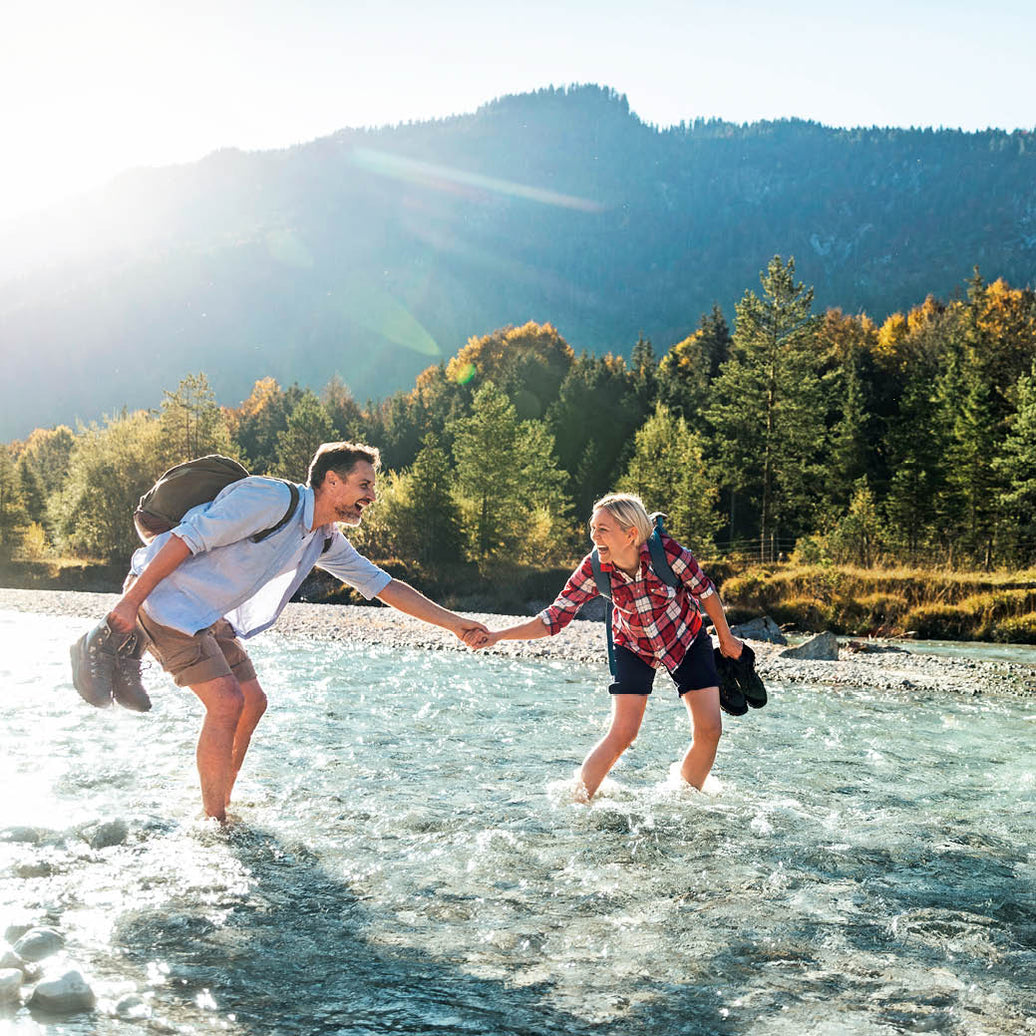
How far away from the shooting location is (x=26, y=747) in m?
9.07

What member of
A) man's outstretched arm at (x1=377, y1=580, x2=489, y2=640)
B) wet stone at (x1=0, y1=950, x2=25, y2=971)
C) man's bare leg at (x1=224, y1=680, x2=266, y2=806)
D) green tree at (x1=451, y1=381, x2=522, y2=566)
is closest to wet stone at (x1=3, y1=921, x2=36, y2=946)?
wet stone at (x1=0, y1=950, x2=25, y2=971)

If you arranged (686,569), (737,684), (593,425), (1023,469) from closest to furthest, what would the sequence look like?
1. (686,569)
2. (737,684)
3. (1023,469)
4. (593,425)

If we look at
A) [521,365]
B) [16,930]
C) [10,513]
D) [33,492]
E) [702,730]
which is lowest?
[33,492]

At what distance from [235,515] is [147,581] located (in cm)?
59

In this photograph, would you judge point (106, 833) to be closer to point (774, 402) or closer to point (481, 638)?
→ point (481, 638)

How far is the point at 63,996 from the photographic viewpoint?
3.72 m

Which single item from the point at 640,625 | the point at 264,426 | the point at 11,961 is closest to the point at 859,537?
the point at 640,625

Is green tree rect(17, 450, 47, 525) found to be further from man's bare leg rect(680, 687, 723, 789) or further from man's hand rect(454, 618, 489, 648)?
man's bare leg rect(680, 687, 723, 789)

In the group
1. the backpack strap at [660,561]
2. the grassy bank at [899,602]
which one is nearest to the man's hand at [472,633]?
the backpack strap at [660,561]

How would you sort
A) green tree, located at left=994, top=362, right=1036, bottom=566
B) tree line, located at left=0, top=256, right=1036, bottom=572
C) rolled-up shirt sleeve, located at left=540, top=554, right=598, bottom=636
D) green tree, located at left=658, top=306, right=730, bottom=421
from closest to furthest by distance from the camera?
rolled-up shirt sleeve, located at left=540, top=554, right=598, bottom=636
green tree, located at left=994, top=362, right=1036, bottom=566
tree line, located at left=0, top=256, right=1036, bottom=572
green tree, located at left=658, top=306, right=730, bottom=421

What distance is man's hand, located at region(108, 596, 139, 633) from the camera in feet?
17.4

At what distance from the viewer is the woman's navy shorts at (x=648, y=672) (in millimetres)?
6750

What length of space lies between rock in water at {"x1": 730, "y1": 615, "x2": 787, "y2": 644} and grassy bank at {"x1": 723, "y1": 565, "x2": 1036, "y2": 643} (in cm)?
360

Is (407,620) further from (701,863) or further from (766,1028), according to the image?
(766,1028)
